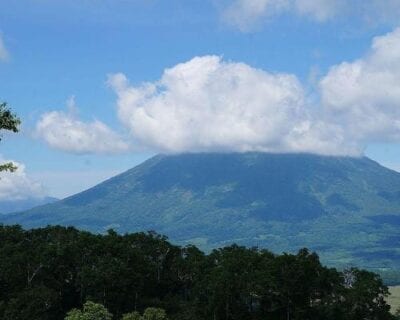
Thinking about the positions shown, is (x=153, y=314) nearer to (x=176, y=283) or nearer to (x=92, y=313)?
(x=92, y=313)

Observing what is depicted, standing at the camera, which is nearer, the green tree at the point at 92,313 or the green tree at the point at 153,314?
the green tree at the point at 92,313

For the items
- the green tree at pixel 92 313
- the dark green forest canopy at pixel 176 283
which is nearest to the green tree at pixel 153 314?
the green tree at pixel 92 313

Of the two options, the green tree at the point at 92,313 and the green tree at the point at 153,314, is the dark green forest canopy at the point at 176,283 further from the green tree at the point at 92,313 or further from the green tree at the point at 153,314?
the green tree at the point at 92,313

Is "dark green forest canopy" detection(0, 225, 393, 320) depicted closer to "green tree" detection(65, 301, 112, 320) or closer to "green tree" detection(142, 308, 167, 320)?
"green tree" detection(142, 308, 167, 320)

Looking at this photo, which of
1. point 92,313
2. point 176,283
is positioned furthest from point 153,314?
point 176,283

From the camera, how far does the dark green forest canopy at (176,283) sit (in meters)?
64.1

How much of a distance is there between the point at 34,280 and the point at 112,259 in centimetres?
944

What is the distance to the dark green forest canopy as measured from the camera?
6412cm

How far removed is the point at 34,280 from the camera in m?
69.1

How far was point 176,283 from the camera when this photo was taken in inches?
3012

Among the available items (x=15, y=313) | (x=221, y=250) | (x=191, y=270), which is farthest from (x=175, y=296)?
(x=15, y=313)

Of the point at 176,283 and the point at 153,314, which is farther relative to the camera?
the point at 176,283

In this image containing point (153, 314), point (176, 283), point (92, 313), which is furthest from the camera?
point (176, 283)

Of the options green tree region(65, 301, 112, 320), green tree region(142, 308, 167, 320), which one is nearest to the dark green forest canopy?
green tree region(142, 308, 167, 320)
